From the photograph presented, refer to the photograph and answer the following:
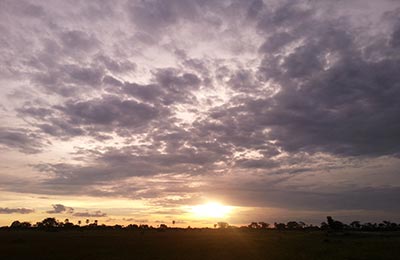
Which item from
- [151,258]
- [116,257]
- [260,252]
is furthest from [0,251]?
A: [260,252]

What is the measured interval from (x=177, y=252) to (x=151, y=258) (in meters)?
9.98

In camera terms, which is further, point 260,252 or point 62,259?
point 260,252

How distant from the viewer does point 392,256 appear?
226ft

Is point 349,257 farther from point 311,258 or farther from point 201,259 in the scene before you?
point 201,259

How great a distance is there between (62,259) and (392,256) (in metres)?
57.8

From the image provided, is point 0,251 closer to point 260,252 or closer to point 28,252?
point 28,252

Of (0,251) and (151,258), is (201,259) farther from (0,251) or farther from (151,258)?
(0,251)

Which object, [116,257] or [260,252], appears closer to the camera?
[116,257]

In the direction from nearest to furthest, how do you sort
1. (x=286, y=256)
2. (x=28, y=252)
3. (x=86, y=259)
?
1. (x=86, y=259)
2. (x=286, y=256)
3. (x=28, y=252)

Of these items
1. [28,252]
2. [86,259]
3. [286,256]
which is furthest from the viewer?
[28,252]

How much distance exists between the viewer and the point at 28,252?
70.6 meters

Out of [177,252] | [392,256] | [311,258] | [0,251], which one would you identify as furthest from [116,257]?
[392,256]

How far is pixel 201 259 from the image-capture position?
201 feet

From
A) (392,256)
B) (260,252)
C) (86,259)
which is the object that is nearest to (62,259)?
(86,259)
